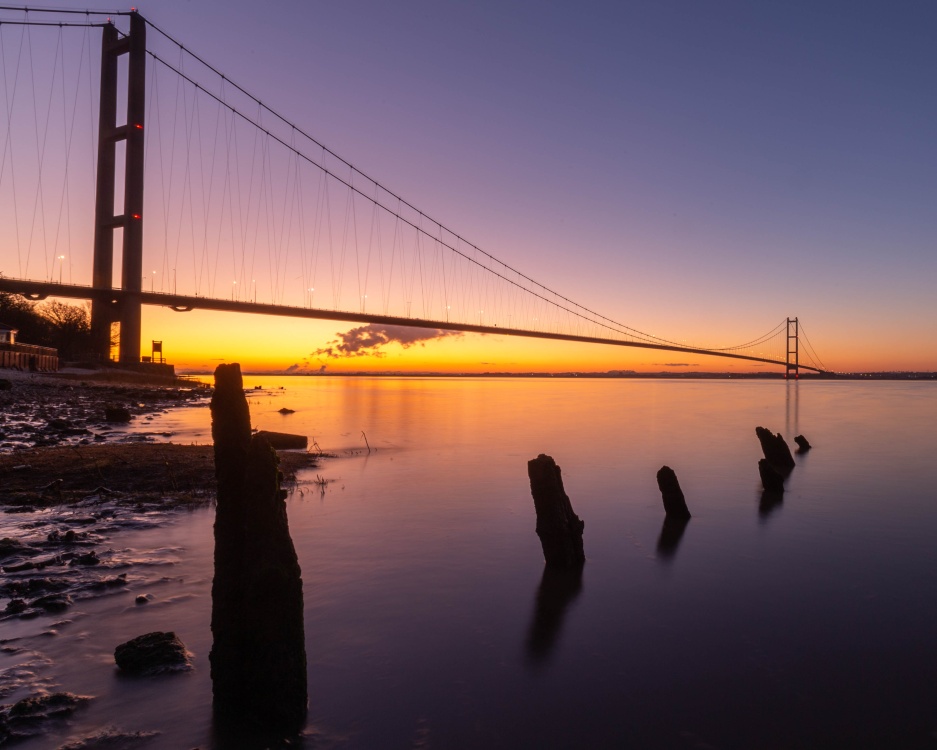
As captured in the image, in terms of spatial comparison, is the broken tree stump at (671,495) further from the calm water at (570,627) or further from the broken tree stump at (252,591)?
the broken tree stump at (252,591)

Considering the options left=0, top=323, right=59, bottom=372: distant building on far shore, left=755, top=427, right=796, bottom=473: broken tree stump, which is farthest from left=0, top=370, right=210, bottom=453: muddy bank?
left=755, top=427, right=796, bottom=473: broken tree stump

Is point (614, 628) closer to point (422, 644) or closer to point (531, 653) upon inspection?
point (531, 653)

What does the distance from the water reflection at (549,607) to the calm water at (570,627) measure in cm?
3

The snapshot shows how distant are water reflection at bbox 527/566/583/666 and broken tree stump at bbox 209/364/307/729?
2.04 metres

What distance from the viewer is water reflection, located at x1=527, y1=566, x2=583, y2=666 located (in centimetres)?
503

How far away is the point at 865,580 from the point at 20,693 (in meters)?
7.77

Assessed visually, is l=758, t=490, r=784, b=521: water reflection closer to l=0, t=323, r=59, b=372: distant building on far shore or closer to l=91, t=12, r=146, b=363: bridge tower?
l=0, t=323, r=59, b=372: distant building on far shore

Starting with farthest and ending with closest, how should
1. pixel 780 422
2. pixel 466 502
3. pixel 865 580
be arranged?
pixel 780 422
pixel 466 502
pixel 865 580

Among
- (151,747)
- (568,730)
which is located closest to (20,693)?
(151,747)

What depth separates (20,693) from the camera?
12.4ft

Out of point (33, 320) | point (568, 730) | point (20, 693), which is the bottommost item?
point (568, 730)

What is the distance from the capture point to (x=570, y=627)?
550 cm

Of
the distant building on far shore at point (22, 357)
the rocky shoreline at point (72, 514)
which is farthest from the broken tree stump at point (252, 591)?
the distant building on far shore at point (22, 357)

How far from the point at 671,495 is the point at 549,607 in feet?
15.9
